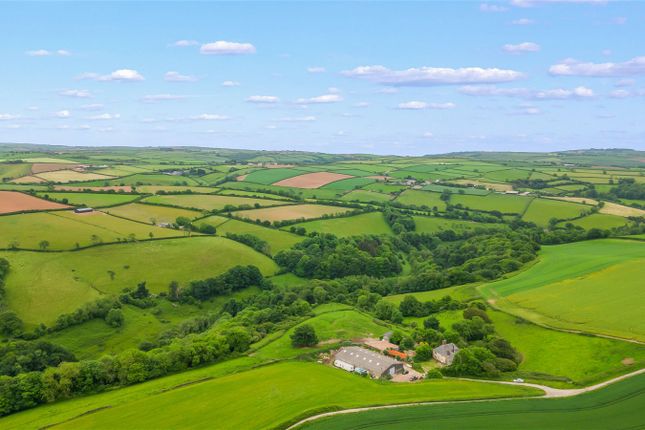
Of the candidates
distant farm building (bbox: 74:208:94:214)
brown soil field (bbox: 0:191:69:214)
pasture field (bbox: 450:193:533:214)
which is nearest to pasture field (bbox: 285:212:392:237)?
pasture field (bbox: 450:193:533:214)

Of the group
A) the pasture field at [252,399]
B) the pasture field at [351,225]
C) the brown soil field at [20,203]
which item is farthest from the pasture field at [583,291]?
the brown soil field at [20,203]

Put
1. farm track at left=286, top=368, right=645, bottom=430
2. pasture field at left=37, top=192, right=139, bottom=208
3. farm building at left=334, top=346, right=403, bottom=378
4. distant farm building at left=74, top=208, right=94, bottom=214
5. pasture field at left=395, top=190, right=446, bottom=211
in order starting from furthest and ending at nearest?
pasture field at left=395, top=190, right=446, bottom=211 → pasture field at left=37, top=192, right=139, bottom=208 → distant farm building at left=74, top=208, right=94, bottom=214 → farm building at left=334, top=346, right=403, bottom=378 → farm track at left=286, top=368, right=645, bottom=430

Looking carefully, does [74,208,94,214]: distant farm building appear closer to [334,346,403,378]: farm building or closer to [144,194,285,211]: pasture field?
[144,194,285,211]: pasture field

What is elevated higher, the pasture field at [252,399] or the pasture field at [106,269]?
the pasture field at [106,269]

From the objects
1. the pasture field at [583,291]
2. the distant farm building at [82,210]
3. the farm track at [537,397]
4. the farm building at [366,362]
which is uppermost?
the distant farm building at [82,210]

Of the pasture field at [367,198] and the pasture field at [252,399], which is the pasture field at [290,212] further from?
the pasture field at [252,399]
